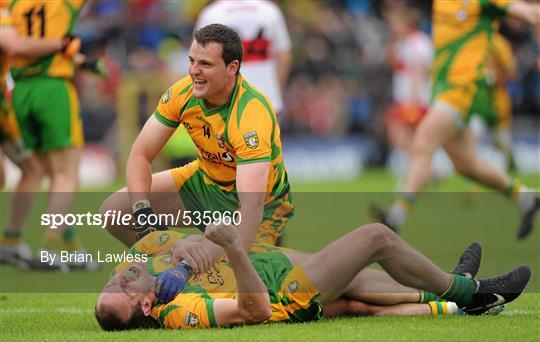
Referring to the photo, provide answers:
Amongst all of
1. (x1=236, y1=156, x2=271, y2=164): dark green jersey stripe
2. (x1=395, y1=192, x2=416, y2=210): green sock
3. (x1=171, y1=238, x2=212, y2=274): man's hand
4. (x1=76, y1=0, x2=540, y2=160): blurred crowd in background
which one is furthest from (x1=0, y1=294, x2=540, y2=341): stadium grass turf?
(x1=76, y1=0, x2=540, y2=160): blurred crowd in background

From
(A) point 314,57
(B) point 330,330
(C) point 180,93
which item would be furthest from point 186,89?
(A) point 314,57

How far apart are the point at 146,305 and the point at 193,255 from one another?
0.39m

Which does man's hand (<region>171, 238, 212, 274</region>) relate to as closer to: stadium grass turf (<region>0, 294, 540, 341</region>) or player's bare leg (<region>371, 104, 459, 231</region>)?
stadium grass turf (<region>0, 294, 540, 341</region>)

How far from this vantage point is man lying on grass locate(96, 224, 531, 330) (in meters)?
6.57

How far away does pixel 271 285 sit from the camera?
676cm

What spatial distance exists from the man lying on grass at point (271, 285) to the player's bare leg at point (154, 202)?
1.02m

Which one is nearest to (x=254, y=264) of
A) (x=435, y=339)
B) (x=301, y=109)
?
(x=435, y=339)

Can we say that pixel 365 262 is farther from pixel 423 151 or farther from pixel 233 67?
pixel 423 151

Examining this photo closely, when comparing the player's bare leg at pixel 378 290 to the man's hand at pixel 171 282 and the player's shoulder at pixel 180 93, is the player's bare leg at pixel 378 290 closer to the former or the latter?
the man's hand at pixel 171 282

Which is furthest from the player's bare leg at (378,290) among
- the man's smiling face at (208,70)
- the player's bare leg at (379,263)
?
the man's smiling face at (208,70)

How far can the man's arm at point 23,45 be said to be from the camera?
10.6m

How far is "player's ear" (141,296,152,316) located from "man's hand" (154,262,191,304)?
7 cm

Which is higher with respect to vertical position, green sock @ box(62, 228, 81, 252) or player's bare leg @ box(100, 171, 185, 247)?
player's bare leg @ box(100, 171, 185, 247)

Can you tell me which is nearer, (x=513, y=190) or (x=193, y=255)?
(x=193, y=255)
